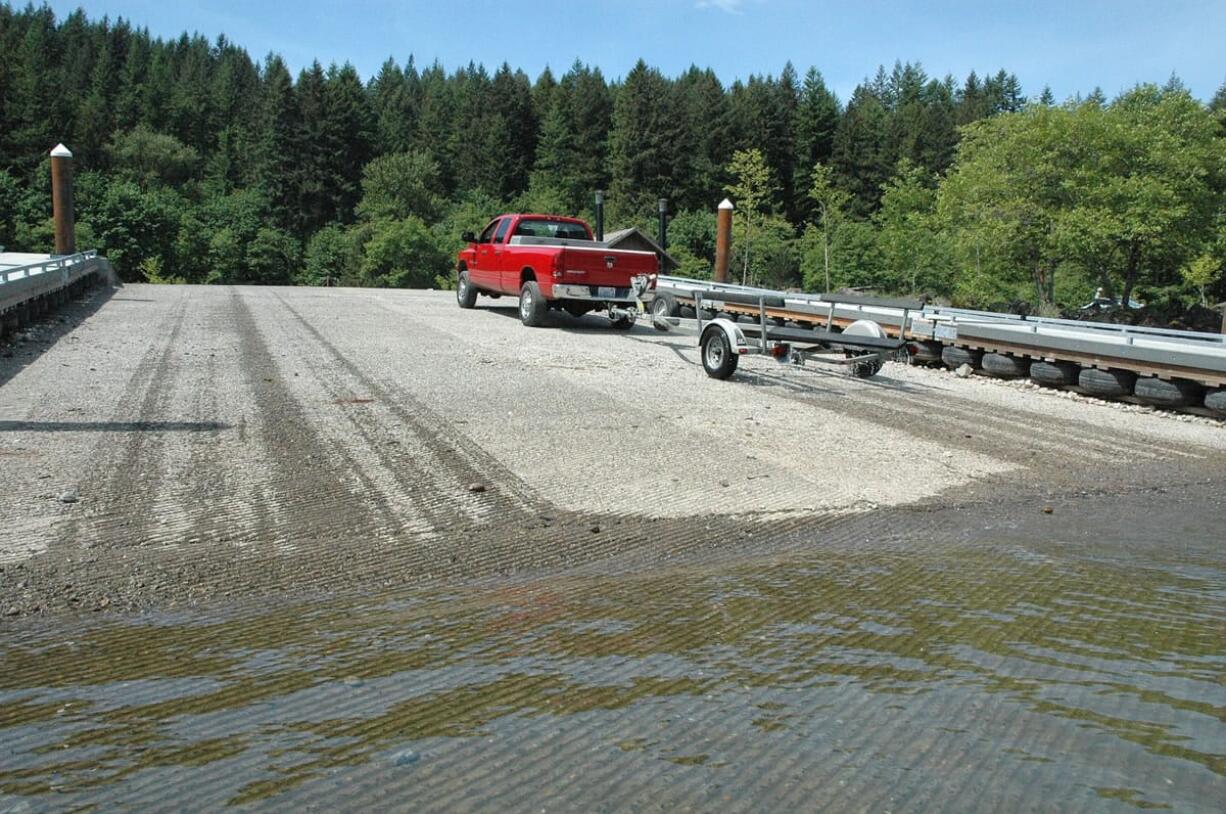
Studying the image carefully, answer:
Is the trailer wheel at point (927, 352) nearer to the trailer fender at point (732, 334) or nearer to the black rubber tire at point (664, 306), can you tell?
A: the black rubber tire at point (664, 306)

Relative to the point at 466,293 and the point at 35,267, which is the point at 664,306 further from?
the point at 35,267

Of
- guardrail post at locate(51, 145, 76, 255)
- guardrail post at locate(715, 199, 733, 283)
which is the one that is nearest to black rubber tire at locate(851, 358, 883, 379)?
guardrail post at locate(715, 199, 733, 283)

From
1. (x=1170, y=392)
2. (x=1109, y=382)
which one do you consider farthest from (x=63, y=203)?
(x=1170, y=392)

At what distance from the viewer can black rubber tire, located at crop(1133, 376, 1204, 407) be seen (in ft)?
36.0

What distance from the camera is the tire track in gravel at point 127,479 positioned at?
499 cm

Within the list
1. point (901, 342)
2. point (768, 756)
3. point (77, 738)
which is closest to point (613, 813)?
point (768, 756)

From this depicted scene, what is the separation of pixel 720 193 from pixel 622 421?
9150cm

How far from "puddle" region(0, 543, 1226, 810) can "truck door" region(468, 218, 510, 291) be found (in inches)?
586

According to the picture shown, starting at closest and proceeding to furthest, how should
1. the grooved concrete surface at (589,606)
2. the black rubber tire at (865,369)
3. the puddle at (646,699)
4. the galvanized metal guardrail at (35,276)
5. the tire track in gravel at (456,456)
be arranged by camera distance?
the puddle at (646,699) < the grooved concrete surface at (589,606) < the tire track in gravel at (456,456) < the black rubber tire at (865,369) < the galvanized metal guardrail at (35,276)

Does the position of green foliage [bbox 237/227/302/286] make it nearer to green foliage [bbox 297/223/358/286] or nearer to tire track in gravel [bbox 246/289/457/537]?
green foliage [bbox 297/223/358/286]

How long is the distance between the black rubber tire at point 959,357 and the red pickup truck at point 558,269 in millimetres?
4624

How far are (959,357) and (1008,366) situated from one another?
2.92 feet

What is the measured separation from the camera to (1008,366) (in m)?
13.2

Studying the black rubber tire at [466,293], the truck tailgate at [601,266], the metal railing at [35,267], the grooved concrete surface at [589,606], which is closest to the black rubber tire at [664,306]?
the truck tailgate at [601,266]
